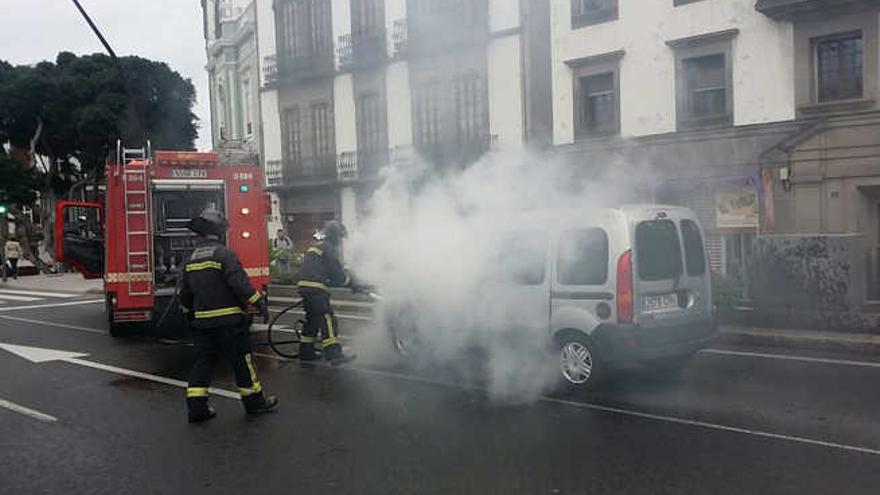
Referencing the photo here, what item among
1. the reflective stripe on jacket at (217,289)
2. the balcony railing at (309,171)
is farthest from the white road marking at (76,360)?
the balcony railing at (309,171)

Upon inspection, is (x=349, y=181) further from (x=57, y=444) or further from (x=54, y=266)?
(x=57, y=444)

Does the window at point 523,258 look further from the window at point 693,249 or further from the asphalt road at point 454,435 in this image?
the window at point 693,249

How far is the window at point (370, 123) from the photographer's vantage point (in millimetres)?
23141

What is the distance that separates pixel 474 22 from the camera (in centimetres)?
1973

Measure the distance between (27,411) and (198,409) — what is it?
185cm

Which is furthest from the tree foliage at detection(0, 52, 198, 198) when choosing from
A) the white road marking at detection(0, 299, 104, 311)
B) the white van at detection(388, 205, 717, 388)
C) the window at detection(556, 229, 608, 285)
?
the window at detection(556, 229, 608, 285)

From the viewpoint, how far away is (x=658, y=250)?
7.07m

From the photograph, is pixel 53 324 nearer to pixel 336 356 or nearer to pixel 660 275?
pixel 336 356

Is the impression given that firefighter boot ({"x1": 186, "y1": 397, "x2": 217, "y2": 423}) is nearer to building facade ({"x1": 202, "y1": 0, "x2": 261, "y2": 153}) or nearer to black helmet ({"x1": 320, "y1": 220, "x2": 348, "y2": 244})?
black helmet ({"x1": 320, "y1": 220, "x2": 348, "y2": 244})

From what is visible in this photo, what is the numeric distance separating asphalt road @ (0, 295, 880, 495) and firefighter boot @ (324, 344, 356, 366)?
0.19 m

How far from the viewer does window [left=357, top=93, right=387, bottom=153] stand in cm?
2314

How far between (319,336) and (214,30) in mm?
25507

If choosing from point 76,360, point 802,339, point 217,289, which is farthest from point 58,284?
point 802,339

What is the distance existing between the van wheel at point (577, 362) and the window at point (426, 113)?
14.5 meters
